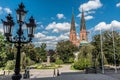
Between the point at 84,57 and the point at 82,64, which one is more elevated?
the point at 84,57

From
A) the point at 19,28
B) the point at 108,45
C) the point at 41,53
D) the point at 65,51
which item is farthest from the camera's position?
the point at 41,53

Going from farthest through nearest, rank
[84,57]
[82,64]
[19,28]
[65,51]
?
1. [65,51]
2. [84,57]
3. [82,64]
4. [19,28]

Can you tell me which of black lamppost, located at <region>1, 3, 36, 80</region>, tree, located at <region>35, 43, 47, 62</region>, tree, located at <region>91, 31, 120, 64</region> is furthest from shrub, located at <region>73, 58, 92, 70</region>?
tree, located at <region>35, 43, 47, 62</region>

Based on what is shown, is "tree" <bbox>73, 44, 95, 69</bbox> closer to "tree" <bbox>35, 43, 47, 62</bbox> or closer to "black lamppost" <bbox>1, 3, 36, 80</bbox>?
"black lamppost" <bbox>1, 3, 36, 80</bbox>

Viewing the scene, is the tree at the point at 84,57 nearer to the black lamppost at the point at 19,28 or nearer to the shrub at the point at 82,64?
the shrub at the point at 82,64

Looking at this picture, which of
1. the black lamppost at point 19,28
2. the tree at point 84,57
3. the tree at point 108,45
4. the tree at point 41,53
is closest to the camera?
the black lamppost at point 19,28

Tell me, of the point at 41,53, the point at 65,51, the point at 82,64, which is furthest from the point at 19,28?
the point at 41,53

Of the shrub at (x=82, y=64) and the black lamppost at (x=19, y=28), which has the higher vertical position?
the black lamppost at (x=19, y=28)

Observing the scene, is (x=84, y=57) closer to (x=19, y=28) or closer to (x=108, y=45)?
(x=108, y=45)

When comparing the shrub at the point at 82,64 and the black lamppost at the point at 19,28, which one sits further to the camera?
the shrub at the point at 82,64

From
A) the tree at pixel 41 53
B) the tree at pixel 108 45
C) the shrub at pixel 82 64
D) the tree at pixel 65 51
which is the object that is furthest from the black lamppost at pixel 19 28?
the tree at pixel 41 53

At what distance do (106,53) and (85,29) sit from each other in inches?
2915

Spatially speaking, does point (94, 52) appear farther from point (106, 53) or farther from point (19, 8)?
point (19, 8)

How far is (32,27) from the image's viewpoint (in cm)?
1057
